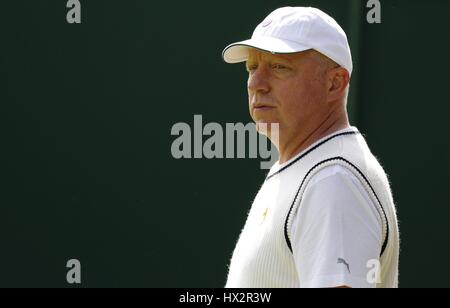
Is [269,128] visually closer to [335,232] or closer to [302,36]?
[302,36]

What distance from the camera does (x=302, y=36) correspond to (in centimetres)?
252

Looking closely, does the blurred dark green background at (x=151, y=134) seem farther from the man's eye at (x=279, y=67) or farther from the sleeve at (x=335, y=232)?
the sleeve at (x=335, y=232)

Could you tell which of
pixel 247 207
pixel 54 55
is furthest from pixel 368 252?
pixel 54 55

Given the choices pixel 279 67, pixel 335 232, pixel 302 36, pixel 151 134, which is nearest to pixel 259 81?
pixel 279 67

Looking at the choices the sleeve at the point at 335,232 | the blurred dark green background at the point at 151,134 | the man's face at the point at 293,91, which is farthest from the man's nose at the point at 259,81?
the blurred dark green background at the point at 151,134

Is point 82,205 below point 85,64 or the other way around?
below

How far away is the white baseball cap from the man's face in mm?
38

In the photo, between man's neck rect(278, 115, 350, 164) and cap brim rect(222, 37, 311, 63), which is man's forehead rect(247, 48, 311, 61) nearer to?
cap brim rect(222, 37, 311, 63)

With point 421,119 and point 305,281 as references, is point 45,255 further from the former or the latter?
point 305,281

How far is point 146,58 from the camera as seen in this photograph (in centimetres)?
464

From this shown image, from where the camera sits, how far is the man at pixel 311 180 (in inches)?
85.0

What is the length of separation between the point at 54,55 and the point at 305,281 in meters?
2.78

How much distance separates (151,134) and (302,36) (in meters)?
2.21
